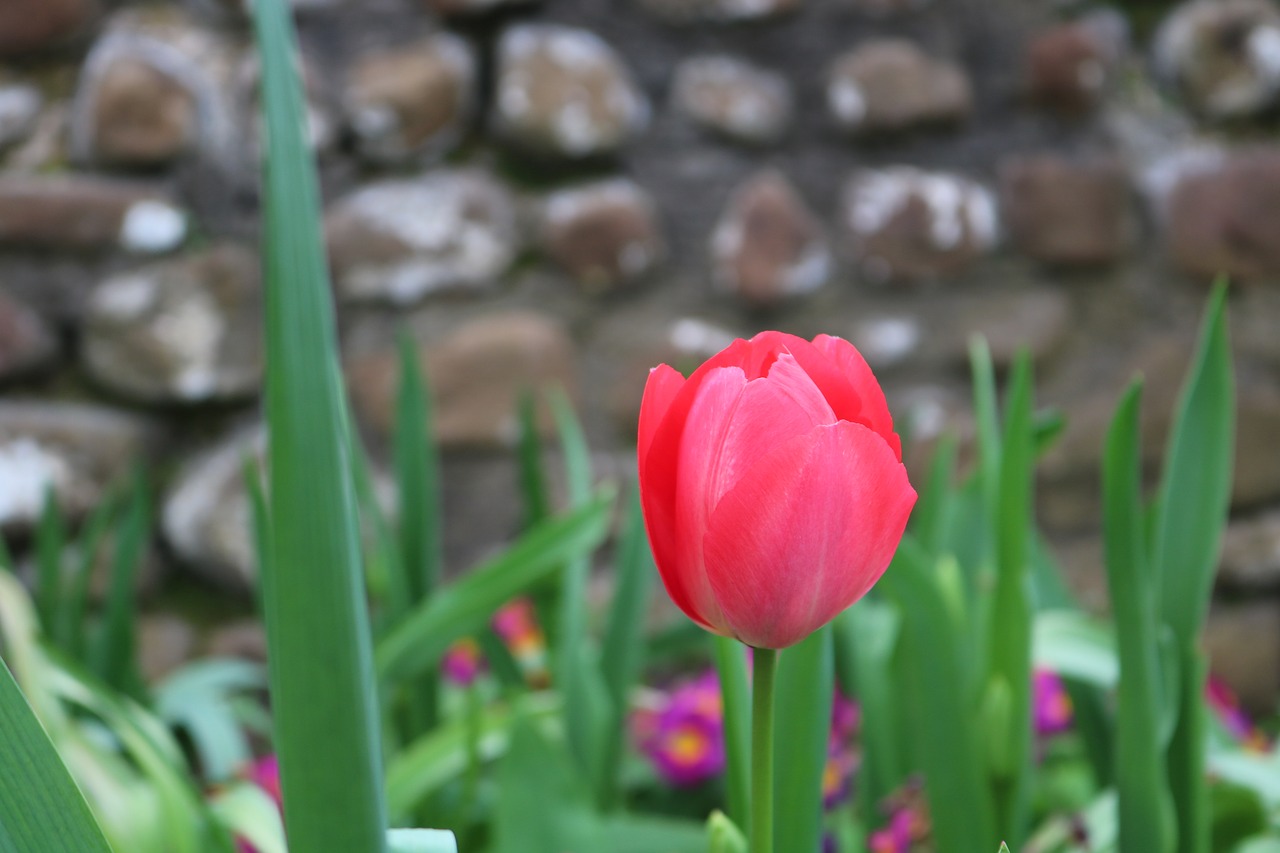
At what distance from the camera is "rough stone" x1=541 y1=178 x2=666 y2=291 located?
112 cm

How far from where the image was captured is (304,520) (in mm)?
214

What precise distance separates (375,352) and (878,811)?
74 cm

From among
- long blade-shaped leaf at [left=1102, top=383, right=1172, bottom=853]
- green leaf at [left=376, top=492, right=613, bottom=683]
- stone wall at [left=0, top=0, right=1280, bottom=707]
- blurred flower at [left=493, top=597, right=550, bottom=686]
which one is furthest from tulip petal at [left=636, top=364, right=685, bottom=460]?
stone wall at [left=0, top=0, right=1280, bottom=707]

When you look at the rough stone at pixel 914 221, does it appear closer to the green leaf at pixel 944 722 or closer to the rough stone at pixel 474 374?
the rough stone at pixel 474 374

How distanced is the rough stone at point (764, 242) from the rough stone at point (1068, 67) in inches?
12.5

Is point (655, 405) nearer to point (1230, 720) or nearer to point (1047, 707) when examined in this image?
point (1047, 707)

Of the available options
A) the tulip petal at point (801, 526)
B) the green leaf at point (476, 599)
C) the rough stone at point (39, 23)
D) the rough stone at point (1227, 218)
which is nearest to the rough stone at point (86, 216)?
the rough stone at point (39, 23)

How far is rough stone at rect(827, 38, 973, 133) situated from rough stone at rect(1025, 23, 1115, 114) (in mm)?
86

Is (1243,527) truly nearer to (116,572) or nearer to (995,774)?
(995,774)

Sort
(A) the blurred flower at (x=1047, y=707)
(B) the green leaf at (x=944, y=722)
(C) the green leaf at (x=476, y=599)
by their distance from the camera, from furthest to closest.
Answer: (A) the blurred flower at (x=1047, y=707)
(C) the green leaf at (x=476, y=599)
(B) the green leaf at (x=944, y=722)

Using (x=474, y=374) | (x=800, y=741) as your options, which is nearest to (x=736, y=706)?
(x=800, y=741)

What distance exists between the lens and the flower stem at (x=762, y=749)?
0.22 metres

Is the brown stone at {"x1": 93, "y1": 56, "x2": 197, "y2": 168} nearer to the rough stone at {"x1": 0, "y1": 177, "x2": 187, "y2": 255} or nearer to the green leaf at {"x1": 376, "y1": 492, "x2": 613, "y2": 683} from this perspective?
the rough stone at {"x1": 0, "y1": 177, "x2": 187, "y2": 255}

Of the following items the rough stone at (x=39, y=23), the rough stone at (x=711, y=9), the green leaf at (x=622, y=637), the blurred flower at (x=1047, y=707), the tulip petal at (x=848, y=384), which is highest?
the rough stone at (x=39, y=23)
